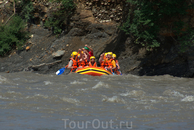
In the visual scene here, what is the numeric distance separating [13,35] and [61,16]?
3.12 metres

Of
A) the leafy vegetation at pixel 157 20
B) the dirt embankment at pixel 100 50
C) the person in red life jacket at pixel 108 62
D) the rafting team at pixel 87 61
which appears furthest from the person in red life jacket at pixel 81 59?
the leafy vegetation at pixel 157 20

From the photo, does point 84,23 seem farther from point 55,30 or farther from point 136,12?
point 136,12

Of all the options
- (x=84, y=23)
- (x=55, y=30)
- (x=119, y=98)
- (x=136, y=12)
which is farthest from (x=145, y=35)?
(x=119, y=98)

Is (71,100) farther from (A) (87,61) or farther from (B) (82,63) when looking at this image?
(A) (87,61)

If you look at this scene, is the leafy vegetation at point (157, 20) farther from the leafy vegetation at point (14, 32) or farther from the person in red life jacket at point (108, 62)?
the leafy vegetation at point (14, 32)

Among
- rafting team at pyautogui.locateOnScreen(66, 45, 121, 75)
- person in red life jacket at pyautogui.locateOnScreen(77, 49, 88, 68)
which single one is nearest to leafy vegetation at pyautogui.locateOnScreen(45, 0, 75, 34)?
rafting team at pyautogui.locateOnScreen(66, 45, 121, 75)

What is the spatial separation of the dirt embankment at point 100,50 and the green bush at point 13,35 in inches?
21.9

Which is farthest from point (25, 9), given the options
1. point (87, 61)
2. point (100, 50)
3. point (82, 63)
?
point (82, 63)

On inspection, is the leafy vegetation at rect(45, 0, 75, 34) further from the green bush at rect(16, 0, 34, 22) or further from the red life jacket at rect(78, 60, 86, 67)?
the red life jacket at rect(78, 60, 86, 67)

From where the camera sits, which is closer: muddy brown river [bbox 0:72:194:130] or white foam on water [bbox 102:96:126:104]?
muddy brown river [bbox 0:72:194:130]

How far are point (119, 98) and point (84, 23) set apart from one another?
9.53 m

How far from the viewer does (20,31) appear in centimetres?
1559

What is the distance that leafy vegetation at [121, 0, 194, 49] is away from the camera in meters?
11.2

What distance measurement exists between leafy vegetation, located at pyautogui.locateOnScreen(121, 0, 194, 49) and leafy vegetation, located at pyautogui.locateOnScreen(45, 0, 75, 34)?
3546mm
